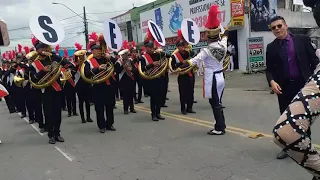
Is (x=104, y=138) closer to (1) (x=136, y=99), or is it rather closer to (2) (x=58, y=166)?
(2) (x=58, y=166)

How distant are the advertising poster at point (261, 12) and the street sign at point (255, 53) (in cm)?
92

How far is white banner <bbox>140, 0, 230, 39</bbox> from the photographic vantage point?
21.0 m

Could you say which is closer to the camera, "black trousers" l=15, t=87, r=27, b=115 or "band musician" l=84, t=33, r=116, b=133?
"band musician" l=84, t=33, r=116, b=133

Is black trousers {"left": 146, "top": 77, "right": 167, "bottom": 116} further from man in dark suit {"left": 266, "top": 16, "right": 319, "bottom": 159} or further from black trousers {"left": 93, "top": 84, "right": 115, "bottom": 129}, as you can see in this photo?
man in dark suit {"left": 266, "top": 16, "right": 319, "bottom": 159}

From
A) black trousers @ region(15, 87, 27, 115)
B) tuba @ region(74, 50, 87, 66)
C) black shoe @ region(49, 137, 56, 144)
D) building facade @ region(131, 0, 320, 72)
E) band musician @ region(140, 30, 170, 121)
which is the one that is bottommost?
black shoe @ region(49, 137, 56, 144)

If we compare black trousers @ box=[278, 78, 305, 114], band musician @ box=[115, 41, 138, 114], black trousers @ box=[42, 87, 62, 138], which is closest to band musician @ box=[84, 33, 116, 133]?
black trousers @ box=[42, 87, 62, 138]

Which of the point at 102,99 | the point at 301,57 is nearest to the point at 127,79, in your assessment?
the point at 102,99

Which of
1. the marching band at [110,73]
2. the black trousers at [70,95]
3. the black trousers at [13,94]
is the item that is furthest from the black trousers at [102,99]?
the black trousers at [13,94]

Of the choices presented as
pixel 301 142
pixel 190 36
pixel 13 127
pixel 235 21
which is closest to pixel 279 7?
pixel 235 21

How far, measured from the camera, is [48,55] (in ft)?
21.8

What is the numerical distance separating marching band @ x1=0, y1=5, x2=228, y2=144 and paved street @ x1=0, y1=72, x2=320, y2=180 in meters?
0.49

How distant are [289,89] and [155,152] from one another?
7.56 feet

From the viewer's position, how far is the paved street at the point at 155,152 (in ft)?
14.9

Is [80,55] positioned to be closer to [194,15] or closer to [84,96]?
[84,96]
